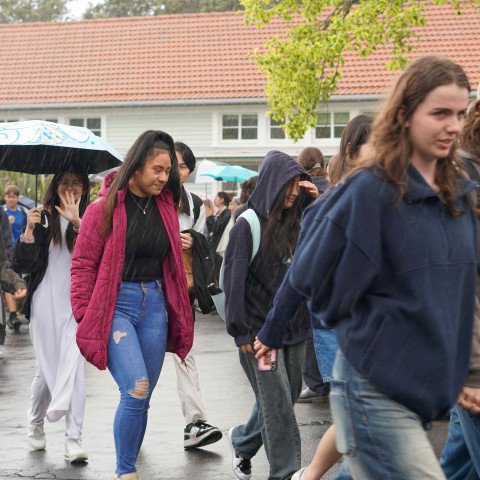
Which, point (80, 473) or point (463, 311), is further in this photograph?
point (80, 473)

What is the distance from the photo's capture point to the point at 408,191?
298cm

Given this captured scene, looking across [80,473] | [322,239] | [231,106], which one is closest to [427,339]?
[322,239]

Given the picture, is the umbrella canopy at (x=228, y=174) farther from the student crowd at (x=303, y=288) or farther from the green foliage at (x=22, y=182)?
the student crowd at (x=303, y=288)

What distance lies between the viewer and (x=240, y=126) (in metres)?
34.8

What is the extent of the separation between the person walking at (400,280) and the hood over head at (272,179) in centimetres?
215


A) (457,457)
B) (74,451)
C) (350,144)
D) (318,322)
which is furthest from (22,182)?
(457,457)

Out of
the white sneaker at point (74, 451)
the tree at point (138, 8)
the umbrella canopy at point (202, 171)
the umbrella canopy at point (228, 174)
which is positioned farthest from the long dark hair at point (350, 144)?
the tree at point (138, 8)

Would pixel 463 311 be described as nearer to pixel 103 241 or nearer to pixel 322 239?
pixel 322 239

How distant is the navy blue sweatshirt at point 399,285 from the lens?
291cm

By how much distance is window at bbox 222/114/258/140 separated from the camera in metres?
34.8

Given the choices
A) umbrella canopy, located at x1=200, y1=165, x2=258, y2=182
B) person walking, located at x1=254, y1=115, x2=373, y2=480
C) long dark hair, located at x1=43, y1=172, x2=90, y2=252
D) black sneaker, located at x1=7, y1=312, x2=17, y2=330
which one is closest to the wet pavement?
person walking, located at x1=254, y1=115, x2=373, y2=480

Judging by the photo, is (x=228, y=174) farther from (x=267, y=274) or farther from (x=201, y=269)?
(x=267, y=274)

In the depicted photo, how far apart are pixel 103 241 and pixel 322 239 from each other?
2.56 m

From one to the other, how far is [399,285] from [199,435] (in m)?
4.05
